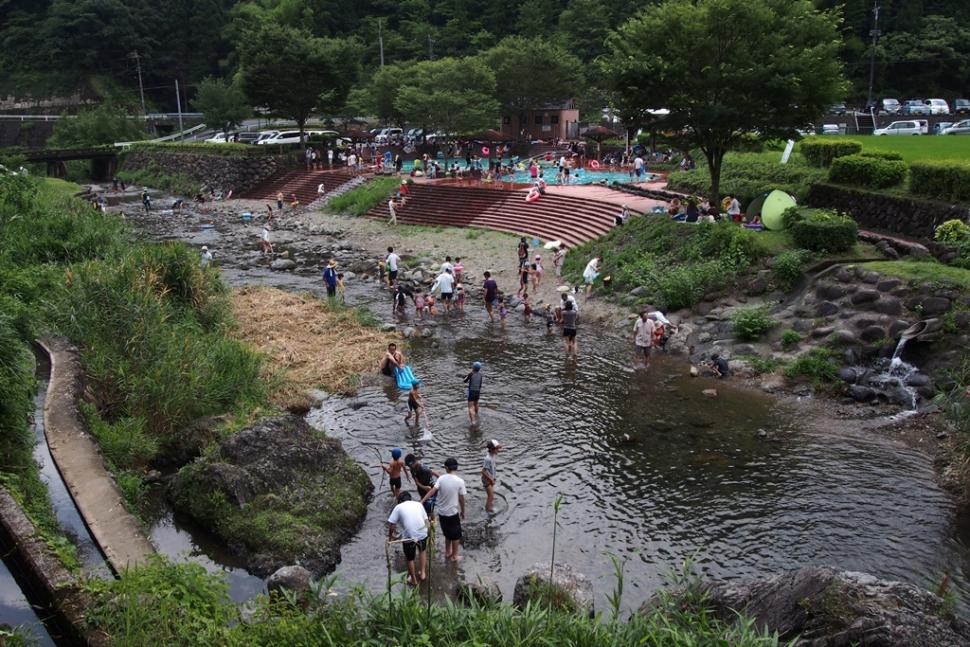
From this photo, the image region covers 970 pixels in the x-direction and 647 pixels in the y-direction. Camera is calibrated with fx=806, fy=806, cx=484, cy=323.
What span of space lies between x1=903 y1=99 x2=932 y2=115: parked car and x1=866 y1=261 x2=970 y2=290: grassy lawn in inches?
1708

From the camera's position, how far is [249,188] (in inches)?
2153

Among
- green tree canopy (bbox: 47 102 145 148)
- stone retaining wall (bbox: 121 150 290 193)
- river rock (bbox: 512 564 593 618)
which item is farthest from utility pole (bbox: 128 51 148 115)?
river rock (bbox: 512 564 593 618)

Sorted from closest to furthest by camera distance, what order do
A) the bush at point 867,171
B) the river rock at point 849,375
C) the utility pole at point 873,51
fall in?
the river rock at point 849,375
the bush at point 867,171
the utility pole at point 873,51

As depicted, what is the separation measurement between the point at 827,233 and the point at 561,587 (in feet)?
50.5

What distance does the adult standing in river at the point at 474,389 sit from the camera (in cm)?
1548

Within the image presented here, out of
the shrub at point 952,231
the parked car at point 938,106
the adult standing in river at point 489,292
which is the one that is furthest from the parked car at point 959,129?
the adult standing in river at point 489,292

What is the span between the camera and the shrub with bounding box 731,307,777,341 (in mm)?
19828

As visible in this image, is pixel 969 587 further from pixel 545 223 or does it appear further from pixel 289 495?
pixel 545 223

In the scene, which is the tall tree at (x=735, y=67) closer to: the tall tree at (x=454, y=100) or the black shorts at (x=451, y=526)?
the black shorts at (x=451, y=526)

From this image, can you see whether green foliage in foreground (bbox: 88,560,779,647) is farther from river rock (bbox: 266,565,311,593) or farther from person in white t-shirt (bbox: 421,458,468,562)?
person in white t-shirt (bbox: 421,458,468,562)

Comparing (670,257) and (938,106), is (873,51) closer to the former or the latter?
(938,106)

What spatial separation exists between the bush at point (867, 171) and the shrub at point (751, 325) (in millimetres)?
→ 7441

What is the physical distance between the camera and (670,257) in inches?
983

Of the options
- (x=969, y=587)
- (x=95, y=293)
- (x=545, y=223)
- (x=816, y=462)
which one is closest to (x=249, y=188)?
(x=545, y=223)
